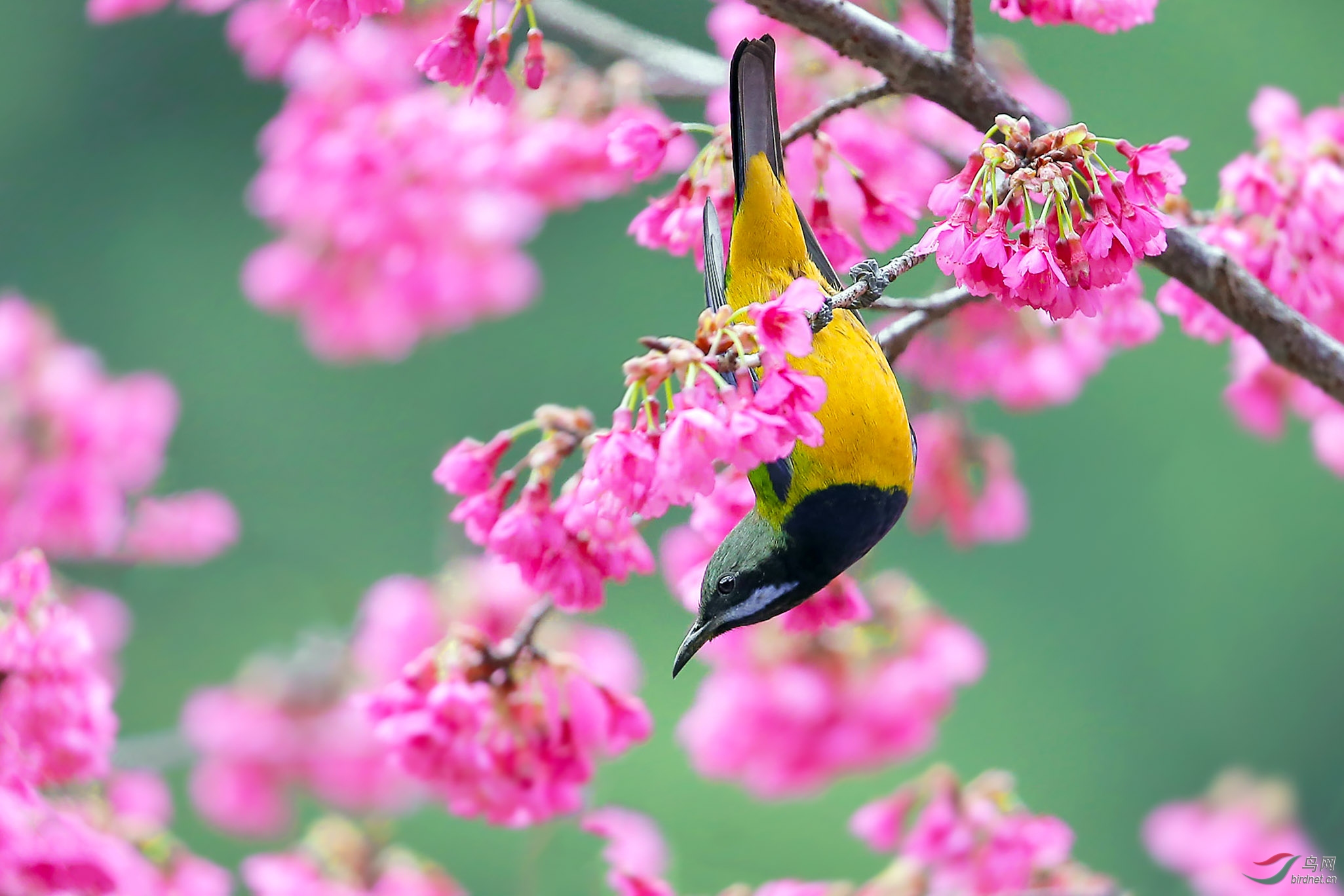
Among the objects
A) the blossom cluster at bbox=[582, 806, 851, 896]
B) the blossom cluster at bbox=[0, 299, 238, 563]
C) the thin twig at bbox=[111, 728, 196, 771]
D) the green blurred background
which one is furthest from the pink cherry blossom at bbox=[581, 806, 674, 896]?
the green blurred background

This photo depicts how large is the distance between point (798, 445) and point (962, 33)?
0.26 metres

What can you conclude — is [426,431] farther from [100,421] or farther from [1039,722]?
[1039,722]

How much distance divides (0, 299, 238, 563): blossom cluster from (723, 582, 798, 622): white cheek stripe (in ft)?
4.83

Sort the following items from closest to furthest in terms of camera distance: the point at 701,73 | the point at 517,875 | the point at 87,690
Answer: the point at 87,690
the point at 701,73
the point at 517,875

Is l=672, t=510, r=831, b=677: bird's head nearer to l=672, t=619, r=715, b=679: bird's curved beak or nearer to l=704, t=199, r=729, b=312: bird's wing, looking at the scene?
l=672, t=619, r=715, b=679: bird's curved beak

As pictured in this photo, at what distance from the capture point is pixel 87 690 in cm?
99

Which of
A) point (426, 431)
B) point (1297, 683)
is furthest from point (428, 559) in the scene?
point (1297, 683)

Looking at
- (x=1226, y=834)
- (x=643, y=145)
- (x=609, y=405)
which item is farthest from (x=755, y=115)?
(x=609, y=405)

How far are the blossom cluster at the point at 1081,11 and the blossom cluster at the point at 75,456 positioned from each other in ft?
5.26

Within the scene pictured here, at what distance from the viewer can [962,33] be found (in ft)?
2.45

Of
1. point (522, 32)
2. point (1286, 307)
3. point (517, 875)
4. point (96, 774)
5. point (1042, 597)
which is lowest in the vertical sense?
point (96, 774)

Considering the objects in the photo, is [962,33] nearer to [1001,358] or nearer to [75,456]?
[1001,358]

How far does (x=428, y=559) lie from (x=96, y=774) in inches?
95.1

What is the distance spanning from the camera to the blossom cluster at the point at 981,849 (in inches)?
47.7
